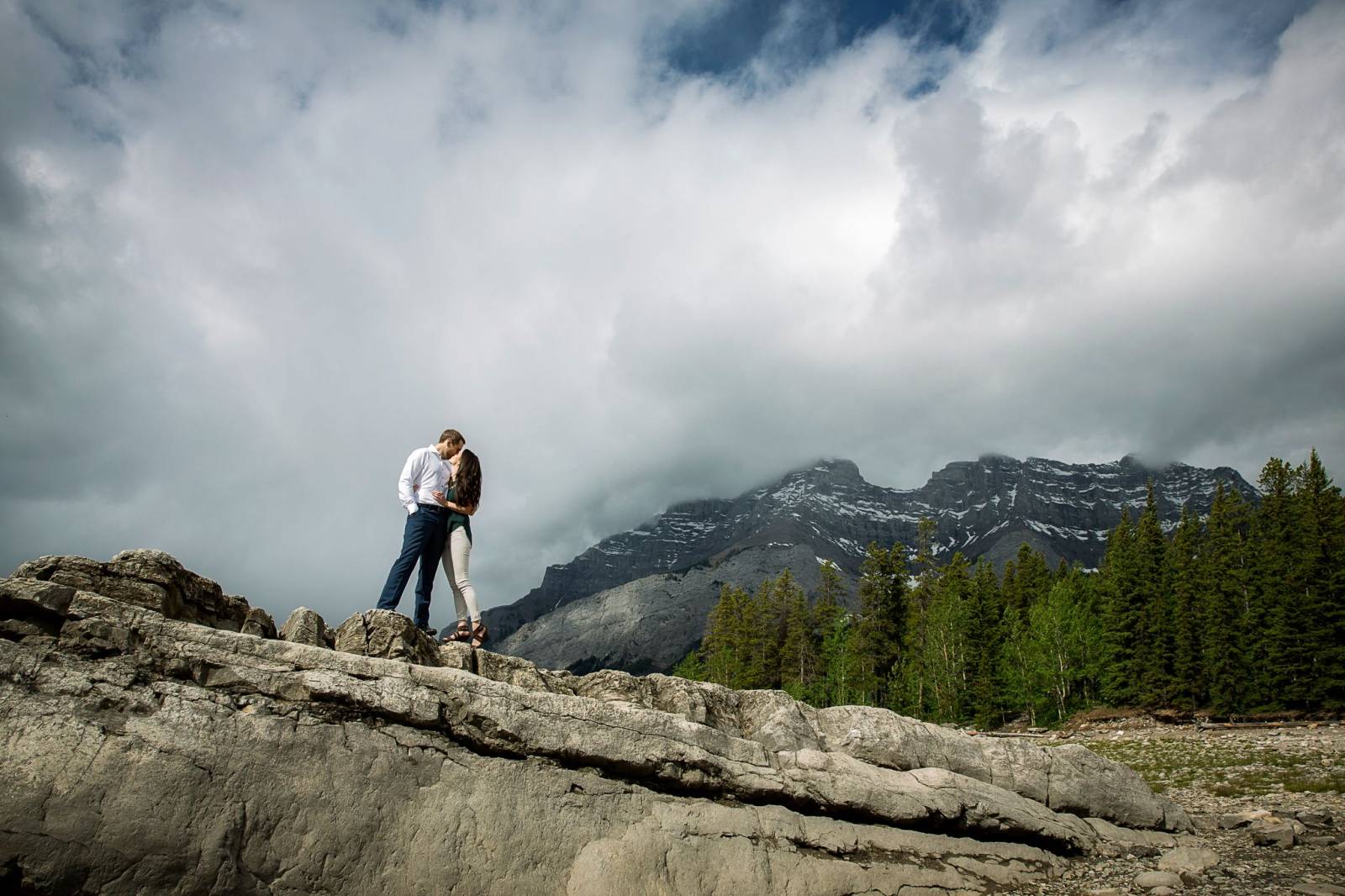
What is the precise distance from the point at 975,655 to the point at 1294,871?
56836mm

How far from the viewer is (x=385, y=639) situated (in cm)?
1134

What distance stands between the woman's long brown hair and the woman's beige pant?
23.1 inches

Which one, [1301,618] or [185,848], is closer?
[185,848]

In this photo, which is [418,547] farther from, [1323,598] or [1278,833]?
[1323,598]

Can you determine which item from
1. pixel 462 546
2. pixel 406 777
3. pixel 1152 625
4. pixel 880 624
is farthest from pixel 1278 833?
pixel 880 624

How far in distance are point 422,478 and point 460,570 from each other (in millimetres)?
1882

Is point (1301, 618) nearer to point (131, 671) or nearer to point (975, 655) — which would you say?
point (975, 655)

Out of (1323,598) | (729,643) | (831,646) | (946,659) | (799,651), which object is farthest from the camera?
(799,651)

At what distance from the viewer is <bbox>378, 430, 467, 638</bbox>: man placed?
12.9m

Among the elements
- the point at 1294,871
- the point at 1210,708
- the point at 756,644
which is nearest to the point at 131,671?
the point at 1294,871

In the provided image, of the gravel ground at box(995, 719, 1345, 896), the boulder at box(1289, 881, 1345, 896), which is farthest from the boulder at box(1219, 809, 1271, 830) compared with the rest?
the boulder at box(1289, 881, 1345, 896)

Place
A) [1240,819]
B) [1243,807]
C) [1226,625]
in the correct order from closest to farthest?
[1240,819] → [1243,807] → [1226,625]

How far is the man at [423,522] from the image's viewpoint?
1287 centimetres

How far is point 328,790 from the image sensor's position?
9.16 metres
